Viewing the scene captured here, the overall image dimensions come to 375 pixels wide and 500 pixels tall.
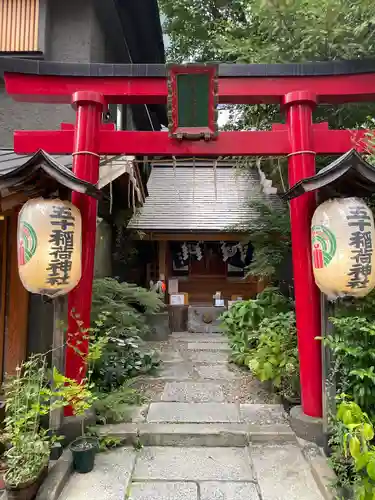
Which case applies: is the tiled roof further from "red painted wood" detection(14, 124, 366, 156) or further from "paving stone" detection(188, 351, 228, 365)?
"paving stone" detection(188, 351, 228, 365)

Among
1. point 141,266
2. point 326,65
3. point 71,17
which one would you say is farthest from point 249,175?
point 326,65

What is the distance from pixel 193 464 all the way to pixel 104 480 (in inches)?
39.0

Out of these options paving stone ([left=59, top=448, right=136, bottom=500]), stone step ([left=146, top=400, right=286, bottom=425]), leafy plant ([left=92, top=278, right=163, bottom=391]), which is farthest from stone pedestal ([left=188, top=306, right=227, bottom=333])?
paving stone ([left=59, top=448, right=136, bottom=500])

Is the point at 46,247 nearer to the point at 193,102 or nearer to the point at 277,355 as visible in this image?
the point at 193,102

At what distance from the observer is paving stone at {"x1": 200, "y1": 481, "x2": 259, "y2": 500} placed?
11.8ft

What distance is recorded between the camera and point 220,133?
5000 millimetres

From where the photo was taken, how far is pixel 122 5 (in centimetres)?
872

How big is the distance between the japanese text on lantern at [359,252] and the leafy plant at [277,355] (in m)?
2.07

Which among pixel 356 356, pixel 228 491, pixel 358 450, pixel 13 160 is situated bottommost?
pixel 228 491

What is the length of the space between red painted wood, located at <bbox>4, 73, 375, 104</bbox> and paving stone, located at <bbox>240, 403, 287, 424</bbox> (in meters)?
4.39

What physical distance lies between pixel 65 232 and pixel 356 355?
132 inches

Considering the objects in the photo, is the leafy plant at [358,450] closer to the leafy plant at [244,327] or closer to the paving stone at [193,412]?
the paving stone at [193,412]

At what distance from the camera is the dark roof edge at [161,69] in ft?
16.2

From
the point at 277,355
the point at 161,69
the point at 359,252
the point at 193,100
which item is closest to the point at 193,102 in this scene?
the point at 193,100
